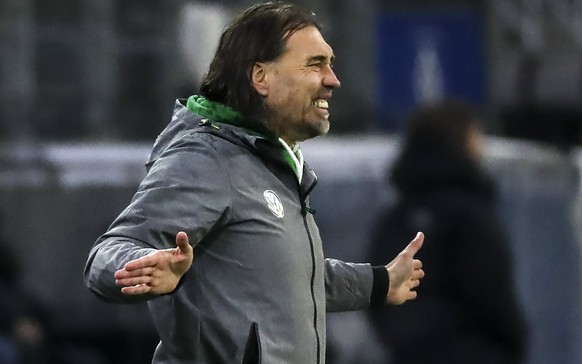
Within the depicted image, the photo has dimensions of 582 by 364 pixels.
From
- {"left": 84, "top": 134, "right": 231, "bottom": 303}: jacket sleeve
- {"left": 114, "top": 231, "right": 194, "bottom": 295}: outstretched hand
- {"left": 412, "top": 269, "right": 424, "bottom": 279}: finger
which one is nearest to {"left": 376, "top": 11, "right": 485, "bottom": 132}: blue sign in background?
{"left": 412, "top": 269, "right": 424, "bottom": 279}: finger

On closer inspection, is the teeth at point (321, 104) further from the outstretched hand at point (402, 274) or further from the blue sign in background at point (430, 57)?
the blue sign in background at point (430, 57)

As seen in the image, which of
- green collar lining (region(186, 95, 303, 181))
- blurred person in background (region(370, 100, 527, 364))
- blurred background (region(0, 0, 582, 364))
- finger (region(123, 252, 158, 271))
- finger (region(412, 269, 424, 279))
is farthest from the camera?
blurred background (region(0, 0, 582, 364))

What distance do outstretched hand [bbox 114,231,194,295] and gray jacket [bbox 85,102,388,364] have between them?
16cm

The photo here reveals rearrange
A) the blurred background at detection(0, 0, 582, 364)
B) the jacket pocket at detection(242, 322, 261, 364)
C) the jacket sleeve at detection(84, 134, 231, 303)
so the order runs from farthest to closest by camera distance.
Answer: the blurred background at detection(0, 0, 582, 364), the jacket pocket at detection(242, 322, 261, 364), the jacket sleeve at detection(84, 134, 231, 303)

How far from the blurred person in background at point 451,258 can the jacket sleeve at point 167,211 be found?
350 cm

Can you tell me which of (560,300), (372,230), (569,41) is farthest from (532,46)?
(372,230)

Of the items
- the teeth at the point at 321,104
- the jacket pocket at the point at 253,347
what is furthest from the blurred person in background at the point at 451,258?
the jacket pocket at the point at 253,347

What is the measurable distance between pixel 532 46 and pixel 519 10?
231mm

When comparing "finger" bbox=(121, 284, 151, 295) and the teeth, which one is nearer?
"finger" bbox=(121, 284, 151, 295)

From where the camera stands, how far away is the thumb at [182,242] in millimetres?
2887

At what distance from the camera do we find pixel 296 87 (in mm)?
3322

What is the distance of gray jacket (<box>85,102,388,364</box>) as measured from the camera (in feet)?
10.2

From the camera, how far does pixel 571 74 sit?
396 inches

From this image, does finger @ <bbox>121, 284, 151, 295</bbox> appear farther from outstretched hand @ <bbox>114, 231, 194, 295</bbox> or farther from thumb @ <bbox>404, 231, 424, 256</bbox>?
thumb @ <bbox>404, 231, 424, 256</bbox>
